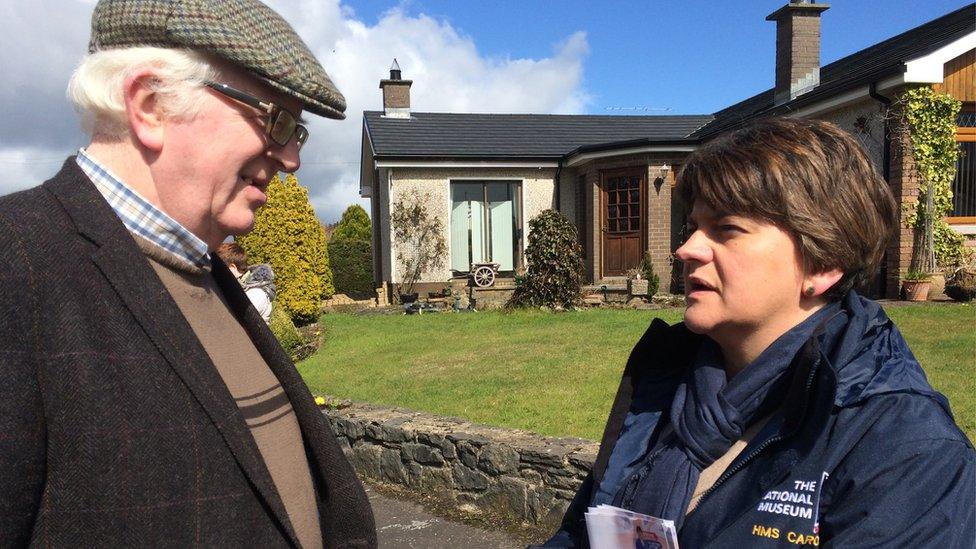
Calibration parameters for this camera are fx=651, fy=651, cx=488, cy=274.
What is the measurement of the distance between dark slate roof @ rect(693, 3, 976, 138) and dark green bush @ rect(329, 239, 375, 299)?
1122 cm

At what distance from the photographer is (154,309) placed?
121 cm

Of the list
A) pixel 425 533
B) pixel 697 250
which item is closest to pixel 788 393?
pixel 697 250

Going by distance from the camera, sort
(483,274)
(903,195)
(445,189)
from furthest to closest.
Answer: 1. (445,189)
2. (483,274)
3. (903,195)

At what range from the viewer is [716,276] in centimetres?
170

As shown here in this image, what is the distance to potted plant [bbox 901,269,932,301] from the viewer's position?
9523mm

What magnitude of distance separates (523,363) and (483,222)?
9.56 metres

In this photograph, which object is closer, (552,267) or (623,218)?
(552,267)

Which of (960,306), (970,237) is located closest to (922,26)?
(970,237)

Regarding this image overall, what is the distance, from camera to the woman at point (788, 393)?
4.22ft

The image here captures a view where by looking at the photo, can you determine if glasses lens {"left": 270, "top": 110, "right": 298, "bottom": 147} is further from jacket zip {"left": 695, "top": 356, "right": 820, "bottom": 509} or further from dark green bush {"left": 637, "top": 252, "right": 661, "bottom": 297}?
dark green bush {"left": 637, "top": 252, "right": 661, "bottom": 297}

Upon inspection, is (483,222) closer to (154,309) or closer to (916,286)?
(916,286)

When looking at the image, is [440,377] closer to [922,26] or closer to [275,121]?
[275,121]

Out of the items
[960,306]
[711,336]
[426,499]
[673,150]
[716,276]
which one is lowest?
[426,499]

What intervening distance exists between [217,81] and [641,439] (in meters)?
1.41
